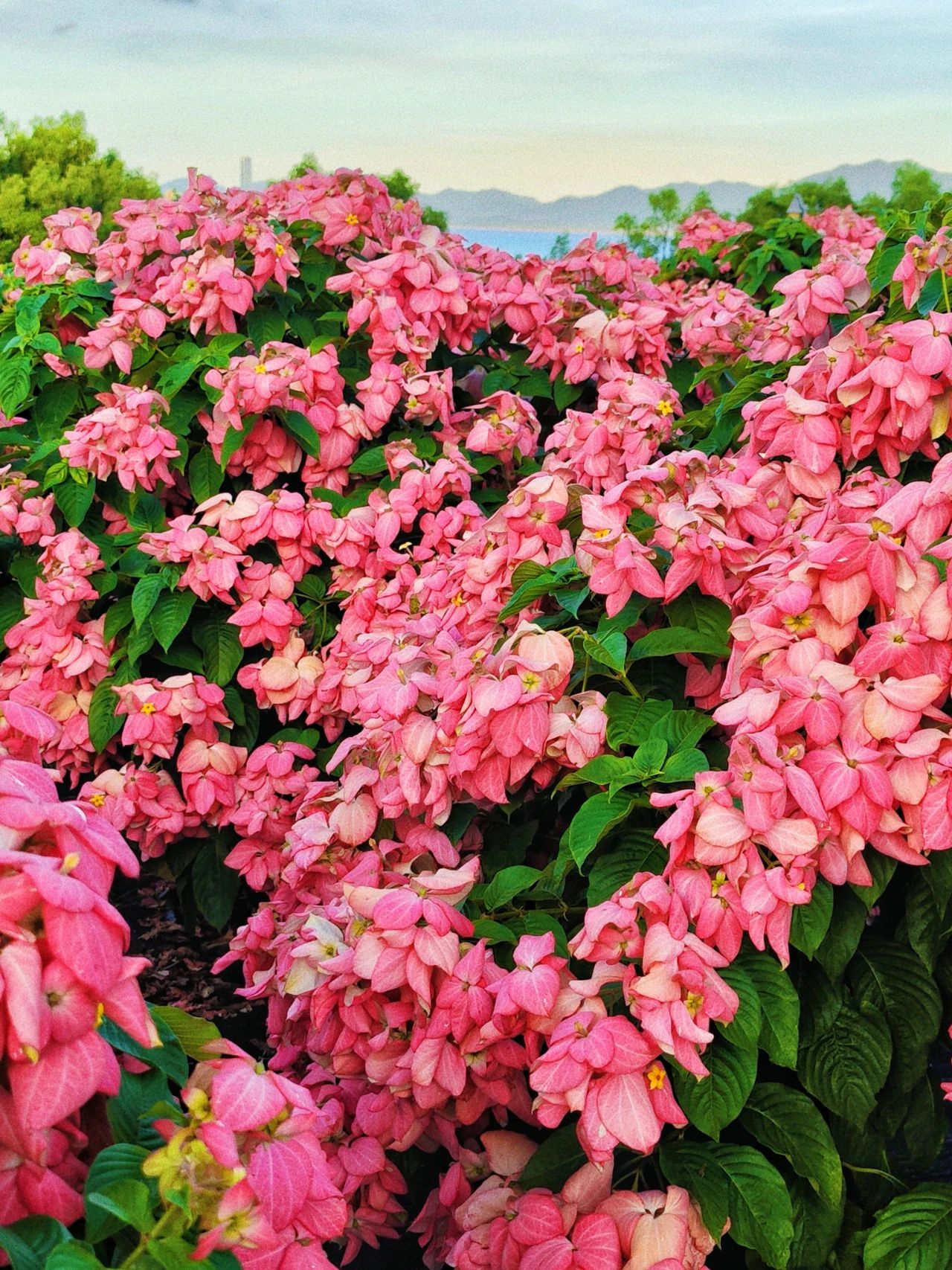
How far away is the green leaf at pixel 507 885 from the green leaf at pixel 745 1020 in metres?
0.27

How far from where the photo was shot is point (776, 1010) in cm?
129

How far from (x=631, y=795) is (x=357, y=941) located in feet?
1.16

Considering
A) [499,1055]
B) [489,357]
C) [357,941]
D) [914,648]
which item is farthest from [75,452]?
[914,648]

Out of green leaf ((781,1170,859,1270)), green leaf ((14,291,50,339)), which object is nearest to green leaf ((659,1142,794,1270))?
green leaf ((781,1170,859,1270))

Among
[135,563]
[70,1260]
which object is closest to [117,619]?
[135,563]

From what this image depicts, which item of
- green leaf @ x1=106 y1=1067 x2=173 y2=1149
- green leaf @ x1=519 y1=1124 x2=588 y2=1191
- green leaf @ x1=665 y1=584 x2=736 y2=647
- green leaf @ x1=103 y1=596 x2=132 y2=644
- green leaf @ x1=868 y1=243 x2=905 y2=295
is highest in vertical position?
green leaf @ x1=868 y1=243 x2=905 y2=295

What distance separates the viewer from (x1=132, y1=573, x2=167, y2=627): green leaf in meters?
2.28

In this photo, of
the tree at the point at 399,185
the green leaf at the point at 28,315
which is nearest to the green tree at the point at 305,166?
the tree at the point at 399,185

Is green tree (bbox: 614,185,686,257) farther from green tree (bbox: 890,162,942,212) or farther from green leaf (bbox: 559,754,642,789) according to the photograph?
green leaf (bbox: 559,754,642,789)

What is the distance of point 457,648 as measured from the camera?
5.64ft

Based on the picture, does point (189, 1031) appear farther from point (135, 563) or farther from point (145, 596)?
point (135, 563)

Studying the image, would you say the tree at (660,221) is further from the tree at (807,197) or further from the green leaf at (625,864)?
the green leaf at (625,864)

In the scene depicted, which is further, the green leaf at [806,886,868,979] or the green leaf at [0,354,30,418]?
the green leaf at [0,354,30,418]

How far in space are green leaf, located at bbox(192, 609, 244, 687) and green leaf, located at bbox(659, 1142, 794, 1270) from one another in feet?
4.41
